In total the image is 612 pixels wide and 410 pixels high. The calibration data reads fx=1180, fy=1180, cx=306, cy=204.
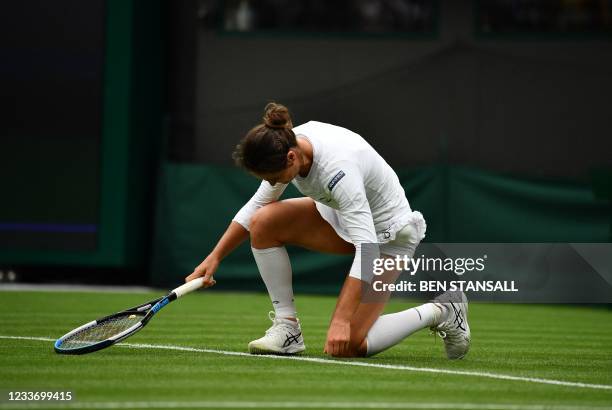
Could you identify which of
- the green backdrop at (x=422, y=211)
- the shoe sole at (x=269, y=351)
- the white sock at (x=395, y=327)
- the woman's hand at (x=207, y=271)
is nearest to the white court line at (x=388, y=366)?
the shoe sole at (x=269, y=351)

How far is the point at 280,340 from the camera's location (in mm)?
5934

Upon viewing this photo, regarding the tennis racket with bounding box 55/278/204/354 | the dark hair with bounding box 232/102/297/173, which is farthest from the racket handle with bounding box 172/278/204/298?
the dark hair with bounding box 232/102/297/173

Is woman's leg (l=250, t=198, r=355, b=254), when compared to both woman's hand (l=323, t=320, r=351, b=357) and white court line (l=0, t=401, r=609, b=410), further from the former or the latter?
white court line (l=0, t=401, r=609, b=410)

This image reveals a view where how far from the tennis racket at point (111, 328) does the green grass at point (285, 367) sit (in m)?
0.08

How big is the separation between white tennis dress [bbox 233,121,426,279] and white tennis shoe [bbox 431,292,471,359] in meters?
0.33

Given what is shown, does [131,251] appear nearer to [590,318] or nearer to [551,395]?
[590,318]

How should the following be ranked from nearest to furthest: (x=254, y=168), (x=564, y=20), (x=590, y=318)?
(x=254, y=168) < (x=590, y=318) < (x=564, y=20)

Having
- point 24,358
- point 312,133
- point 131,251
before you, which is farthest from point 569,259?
point 24,358

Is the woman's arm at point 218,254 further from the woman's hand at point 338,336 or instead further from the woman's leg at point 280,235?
the woman's hand at point 338,336

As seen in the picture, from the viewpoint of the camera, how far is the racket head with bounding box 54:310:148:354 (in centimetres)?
570

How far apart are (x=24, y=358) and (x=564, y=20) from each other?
10220 mm

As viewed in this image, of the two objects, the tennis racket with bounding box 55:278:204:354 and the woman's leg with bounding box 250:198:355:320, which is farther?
the woman's leg with bounding box 250:198:355:320

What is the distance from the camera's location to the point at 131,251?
13586 mm

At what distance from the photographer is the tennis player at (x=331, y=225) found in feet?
18.0
